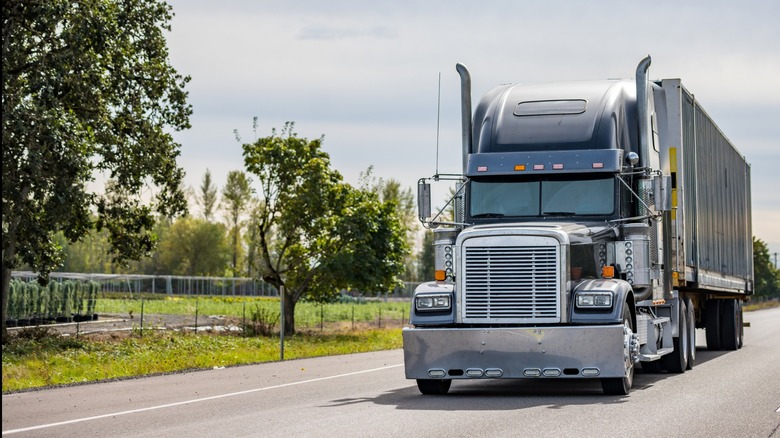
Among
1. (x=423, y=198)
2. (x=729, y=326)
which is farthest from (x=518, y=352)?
(x=729, y=326)

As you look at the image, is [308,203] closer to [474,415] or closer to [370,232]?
[370,232]

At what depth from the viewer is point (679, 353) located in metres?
18.6

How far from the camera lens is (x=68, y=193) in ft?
82.9

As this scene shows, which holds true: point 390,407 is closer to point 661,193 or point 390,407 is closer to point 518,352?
point 518,352

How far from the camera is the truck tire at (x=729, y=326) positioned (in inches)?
1045

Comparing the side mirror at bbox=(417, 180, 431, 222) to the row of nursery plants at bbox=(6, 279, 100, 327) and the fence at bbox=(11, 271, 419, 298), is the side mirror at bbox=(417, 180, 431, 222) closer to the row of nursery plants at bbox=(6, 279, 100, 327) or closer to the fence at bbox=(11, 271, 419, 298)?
the row of nursery plants at bbox=(6, 279, 100, 327)

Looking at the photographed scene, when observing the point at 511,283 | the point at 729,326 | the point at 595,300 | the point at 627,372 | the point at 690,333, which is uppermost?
the point at 511,283

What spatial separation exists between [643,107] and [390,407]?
6134mm

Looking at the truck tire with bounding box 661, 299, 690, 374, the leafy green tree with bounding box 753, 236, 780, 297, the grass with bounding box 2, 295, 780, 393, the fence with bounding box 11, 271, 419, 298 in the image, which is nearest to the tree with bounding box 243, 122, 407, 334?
the grass with bounding box 2, 295, 780, 393

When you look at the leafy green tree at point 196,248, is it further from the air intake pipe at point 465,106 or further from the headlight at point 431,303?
the headlight at point 431,303

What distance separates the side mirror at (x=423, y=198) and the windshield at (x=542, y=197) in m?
0.91

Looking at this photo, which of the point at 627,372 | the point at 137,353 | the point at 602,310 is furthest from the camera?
the point at 137,353

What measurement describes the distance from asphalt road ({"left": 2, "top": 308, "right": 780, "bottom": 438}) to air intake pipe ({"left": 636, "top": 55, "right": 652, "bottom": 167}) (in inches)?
132

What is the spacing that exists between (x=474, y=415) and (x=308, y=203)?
85.5ft
